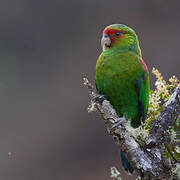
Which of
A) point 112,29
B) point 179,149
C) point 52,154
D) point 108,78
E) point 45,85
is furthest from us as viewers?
point 45,85

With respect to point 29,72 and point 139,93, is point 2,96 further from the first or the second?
point 139,93

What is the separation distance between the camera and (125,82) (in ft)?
10.2

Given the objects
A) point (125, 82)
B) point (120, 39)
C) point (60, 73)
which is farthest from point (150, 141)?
point (60, 73)

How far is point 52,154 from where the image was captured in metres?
6.96

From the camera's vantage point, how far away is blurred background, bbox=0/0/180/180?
6941 mm

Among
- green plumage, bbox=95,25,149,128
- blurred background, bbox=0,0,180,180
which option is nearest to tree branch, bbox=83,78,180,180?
green plumage, bbox=95,25,149,128

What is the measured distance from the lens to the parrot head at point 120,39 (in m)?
3.29

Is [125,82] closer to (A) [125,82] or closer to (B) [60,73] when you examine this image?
(A) [125,82]

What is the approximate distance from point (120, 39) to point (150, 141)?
117 centimetres

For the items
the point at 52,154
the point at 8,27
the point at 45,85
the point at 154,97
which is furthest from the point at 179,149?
the point at 8,27

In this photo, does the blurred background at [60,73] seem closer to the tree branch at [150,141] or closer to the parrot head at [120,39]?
the parrot head at [120,39]

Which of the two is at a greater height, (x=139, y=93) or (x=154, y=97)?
(x=139, y=93)

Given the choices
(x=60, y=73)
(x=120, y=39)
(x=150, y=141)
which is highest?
(x=60, y=73)

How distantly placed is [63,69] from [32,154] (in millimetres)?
1630
